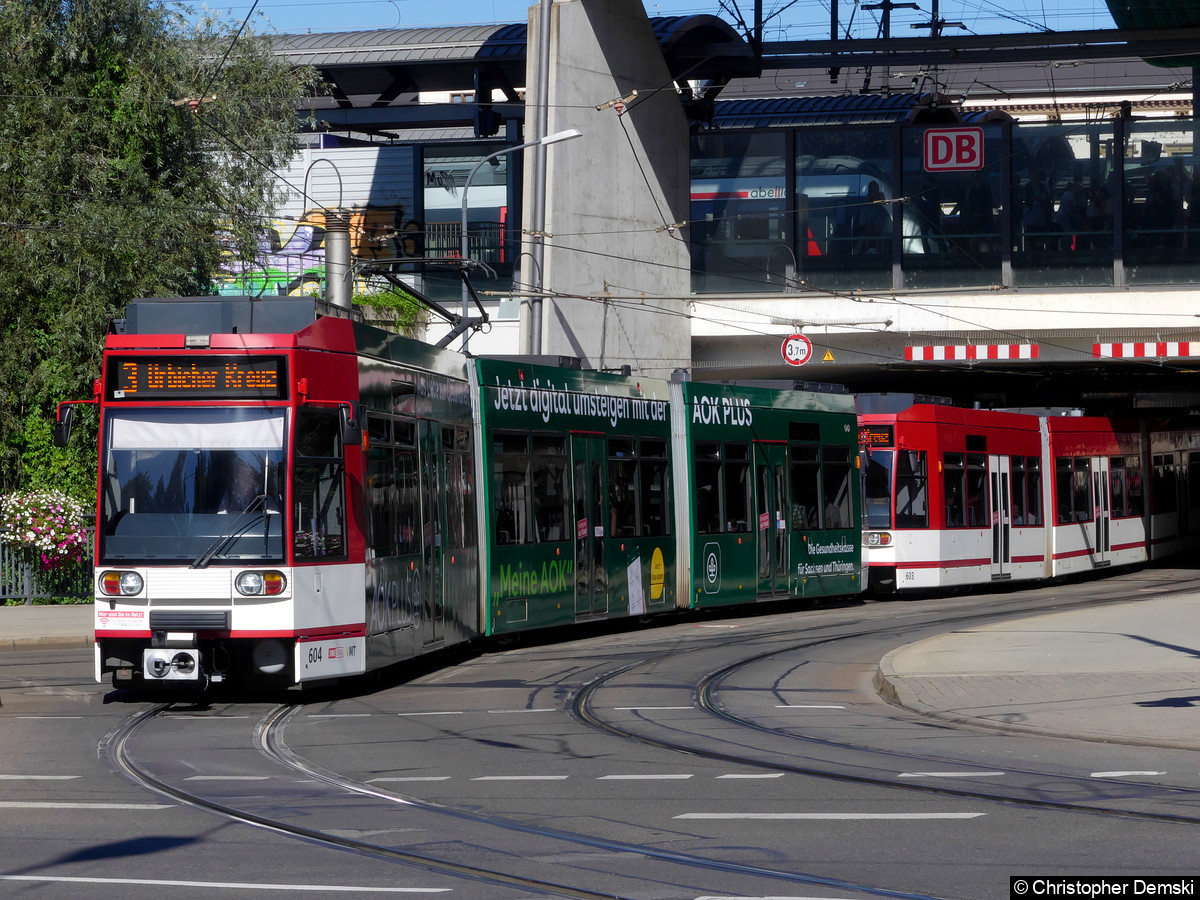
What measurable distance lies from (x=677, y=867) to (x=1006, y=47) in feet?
96.0

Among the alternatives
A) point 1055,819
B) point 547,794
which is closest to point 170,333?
point 547,794

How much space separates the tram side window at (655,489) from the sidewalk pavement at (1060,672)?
160 inches

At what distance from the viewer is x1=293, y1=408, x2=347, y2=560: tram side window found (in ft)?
39.1

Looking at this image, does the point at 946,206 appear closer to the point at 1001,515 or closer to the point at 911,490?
the point at 1001,515

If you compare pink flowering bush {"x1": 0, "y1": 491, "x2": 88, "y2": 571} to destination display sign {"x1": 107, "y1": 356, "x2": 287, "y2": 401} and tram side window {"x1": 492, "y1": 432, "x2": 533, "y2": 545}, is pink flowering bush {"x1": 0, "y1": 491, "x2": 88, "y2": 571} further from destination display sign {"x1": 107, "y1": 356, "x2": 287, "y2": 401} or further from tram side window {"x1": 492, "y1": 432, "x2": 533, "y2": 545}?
destination display sign {"x1": 107, "y1": 356, "x2": 287, "y2": 401}

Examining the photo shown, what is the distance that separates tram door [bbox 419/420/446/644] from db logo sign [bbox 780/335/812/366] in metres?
17.8

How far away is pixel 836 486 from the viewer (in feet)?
77.2

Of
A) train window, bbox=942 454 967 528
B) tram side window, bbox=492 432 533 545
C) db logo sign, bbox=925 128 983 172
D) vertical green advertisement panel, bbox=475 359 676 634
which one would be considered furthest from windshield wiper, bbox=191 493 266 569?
db logo sign, bbox=925 128 983 172

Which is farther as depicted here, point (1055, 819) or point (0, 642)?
point (0, 642)

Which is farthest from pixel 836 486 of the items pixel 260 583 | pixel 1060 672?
pixel 260 583

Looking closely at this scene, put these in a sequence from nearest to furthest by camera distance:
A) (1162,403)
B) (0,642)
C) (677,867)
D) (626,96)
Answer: (677,867) < (0,642) < (626,96) < (1162,403)

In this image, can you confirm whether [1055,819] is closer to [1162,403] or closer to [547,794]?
[547,794]

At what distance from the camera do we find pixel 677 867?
6590 mm

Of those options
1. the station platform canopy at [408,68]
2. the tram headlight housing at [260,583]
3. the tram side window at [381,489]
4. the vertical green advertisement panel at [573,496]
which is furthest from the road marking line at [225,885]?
the station platform canopy at [408,68]
